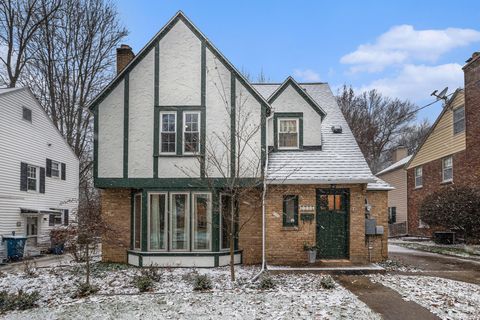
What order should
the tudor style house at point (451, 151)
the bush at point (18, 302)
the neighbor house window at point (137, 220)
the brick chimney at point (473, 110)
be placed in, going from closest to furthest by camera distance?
the bush at point (18, 302) < the neighbor house window at point (137, 220) < the brick chimney at point (473, 110) < the tudor style house at point (451, 151)

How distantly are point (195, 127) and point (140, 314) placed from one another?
264 inches

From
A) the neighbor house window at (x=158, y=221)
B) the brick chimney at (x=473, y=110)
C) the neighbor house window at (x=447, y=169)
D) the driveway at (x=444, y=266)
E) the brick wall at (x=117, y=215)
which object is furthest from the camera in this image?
the neighbor house window at (x=447, y=169)

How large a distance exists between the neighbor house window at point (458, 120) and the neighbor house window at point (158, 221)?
16.0 meters

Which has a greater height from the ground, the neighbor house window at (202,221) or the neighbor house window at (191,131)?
the neighbor house window at (191,131)

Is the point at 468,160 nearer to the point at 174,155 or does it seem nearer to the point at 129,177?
the point at 174,155

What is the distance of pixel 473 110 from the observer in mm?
19719

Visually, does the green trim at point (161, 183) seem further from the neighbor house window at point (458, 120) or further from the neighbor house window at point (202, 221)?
the neighbor house window at point (458, 120)

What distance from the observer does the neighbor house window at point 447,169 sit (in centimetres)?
2219

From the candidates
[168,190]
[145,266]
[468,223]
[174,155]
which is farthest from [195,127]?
[468,223]

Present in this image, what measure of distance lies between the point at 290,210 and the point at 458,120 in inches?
516

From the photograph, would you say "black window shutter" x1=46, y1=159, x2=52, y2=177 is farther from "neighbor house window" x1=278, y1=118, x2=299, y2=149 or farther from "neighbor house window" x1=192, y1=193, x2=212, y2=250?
"neighbor house window" x1=278, y1=118, x2=299, y2=149

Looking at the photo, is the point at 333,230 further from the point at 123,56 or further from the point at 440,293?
the point at 123,56

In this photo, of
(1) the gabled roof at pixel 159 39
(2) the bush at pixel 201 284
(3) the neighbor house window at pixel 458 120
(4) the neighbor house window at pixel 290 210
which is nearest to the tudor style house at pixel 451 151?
(3) the neighbor house window at pixel 458 120

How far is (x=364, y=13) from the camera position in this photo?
40.0 ft
